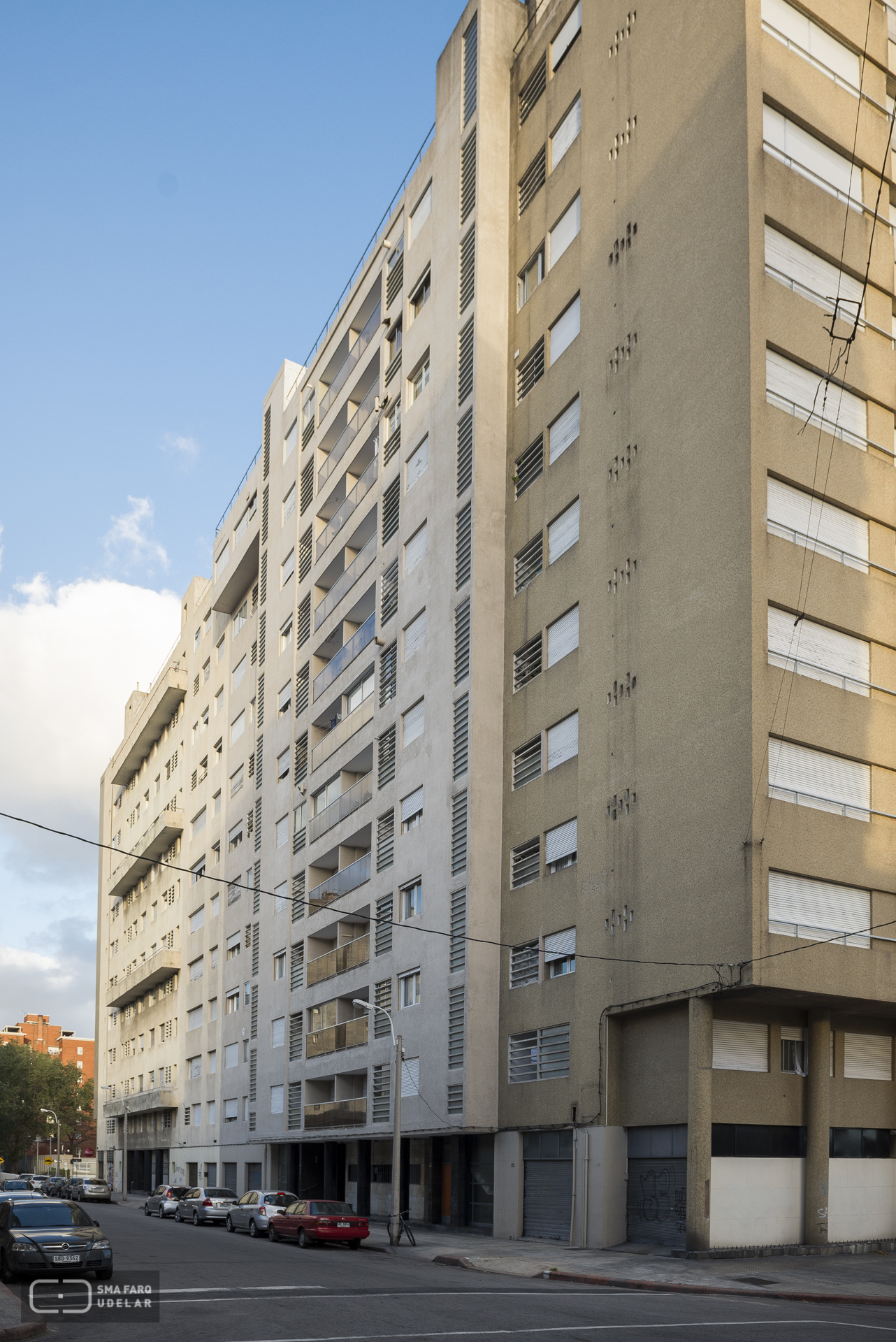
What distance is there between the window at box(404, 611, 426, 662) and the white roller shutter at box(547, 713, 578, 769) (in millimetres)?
8772

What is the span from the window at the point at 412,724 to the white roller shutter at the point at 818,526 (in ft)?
55.9

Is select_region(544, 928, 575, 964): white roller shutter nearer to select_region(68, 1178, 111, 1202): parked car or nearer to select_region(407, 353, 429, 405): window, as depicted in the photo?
select_region(407, 353, 429, 405): window

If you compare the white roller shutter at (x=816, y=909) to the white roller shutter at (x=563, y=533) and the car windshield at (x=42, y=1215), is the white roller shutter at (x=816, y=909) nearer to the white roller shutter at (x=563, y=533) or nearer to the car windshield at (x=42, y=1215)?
the white roller shutter at (x=563, y=533)

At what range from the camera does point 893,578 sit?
32594mm

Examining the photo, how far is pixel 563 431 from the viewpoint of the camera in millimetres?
39375

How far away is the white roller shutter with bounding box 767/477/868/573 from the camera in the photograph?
3058 cm

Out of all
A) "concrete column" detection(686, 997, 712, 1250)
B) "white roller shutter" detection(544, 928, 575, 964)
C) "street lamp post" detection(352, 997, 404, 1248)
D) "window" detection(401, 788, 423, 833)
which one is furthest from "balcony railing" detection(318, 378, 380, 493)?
"concrete column" detection(686, 997, 712, 1250)

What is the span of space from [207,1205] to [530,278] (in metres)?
35.2

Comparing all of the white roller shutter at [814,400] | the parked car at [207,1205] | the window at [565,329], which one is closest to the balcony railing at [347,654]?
the window at [565,329]

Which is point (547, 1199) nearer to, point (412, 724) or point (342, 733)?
point (412, 724)

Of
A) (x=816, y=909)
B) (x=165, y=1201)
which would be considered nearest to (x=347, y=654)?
(x=165, y=1201)

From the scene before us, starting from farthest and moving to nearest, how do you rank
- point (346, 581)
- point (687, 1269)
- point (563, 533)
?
point (346, 581)
point (563, 533)
point (687, 1269)

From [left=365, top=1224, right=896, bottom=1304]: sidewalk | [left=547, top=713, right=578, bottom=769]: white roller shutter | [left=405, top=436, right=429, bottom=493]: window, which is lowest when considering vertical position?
[left=365, top=1224, right=896, bottom=1304]: sidewalk

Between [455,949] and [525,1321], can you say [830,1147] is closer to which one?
[455,949]
